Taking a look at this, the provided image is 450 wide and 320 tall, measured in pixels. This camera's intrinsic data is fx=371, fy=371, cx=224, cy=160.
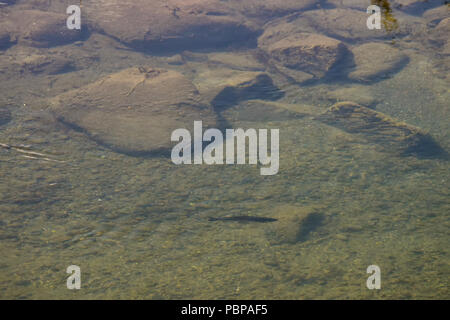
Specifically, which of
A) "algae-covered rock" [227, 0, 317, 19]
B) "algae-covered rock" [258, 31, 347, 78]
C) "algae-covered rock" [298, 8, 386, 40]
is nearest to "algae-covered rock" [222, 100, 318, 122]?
"algae-covered rock" [258, 31, 347, 78]

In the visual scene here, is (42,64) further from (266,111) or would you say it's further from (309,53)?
(309,53)

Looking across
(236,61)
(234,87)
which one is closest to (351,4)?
(236,61)

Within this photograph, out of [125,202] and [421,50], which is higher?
[421,50]

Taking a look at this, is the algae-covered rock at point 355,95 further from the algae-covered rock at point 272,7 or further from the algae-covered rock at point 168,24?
the algae-covered rock at point 272,7

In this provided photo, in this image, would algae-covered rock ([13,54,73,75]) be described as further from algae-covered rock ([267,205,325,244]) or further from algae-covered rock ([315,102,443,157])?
algae-covered rock ([267,205,325,244])

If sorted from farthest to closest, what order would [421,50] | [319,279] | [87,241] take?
[421,50]
[87,241]
[319,279]

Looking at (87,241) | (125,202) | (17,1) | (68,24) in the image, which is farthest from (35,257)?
(17,1)

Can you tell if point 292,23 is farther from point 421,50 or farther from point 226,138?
point 226,138
